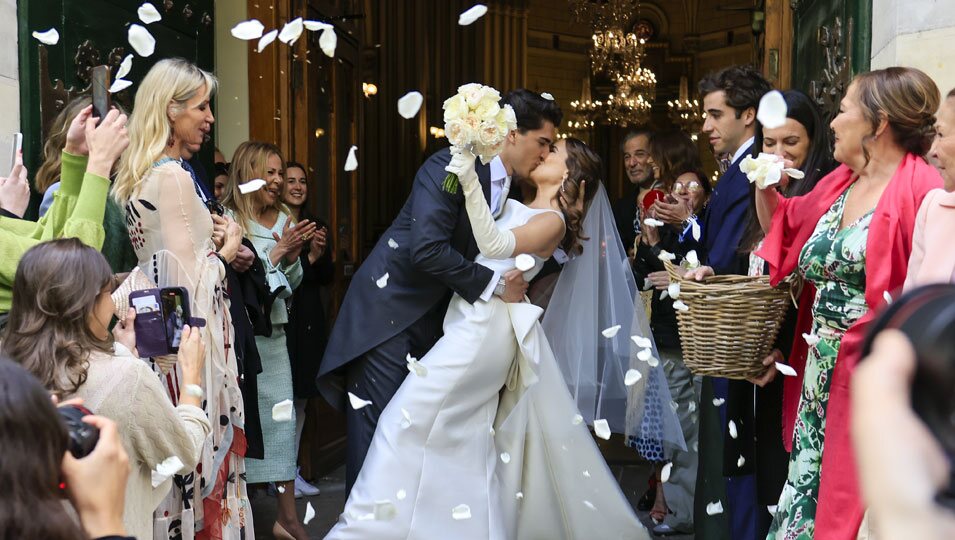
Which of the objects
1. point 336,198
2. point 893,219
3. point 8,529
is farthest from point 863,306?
point 336,198

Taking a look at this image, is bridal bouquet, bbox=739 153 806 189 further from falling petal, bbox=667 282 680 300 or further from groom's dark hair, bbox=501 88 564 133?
groom's dark hair, bbox=501 88 564 133

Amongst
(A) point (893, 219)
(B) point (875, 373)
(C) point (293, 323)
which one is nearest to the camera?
(B) point (875, 373)

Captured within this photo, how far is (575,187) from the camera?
4980mm

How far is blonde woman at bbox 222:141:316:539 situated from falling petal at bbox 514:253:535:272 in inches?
52.3

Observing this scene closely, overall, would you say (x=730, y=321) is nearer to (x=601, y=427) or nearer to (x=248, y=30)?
(x=601, y=427)

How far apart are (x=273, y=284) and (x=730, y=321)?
2623 mm

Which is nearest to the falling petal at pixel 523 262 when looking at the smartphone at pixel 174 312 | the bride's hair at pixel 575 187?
the bride's hair at pixel 575 187

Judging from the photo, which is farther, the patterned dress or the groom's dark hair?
the groom's dark hair

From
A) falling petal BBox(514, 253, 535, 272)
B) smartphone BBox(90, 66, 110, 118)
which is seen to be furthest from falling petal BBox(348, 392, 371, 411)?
smartphone BBox(90, 66, 110, 118)

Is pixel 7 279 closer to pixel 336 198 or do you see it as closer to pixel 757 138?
pixel 757 138

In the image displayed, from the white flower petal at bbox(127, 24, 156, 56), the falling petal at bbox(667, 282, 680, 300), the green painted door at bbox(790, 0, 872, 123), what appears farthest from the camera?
the white flower petal at bbox(127, 24, 156, 56)

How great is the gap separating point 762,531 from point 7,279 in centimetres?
284

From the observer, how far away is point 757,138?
420 centimetres

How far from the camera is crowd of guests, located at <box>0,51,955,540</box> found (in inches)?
104
